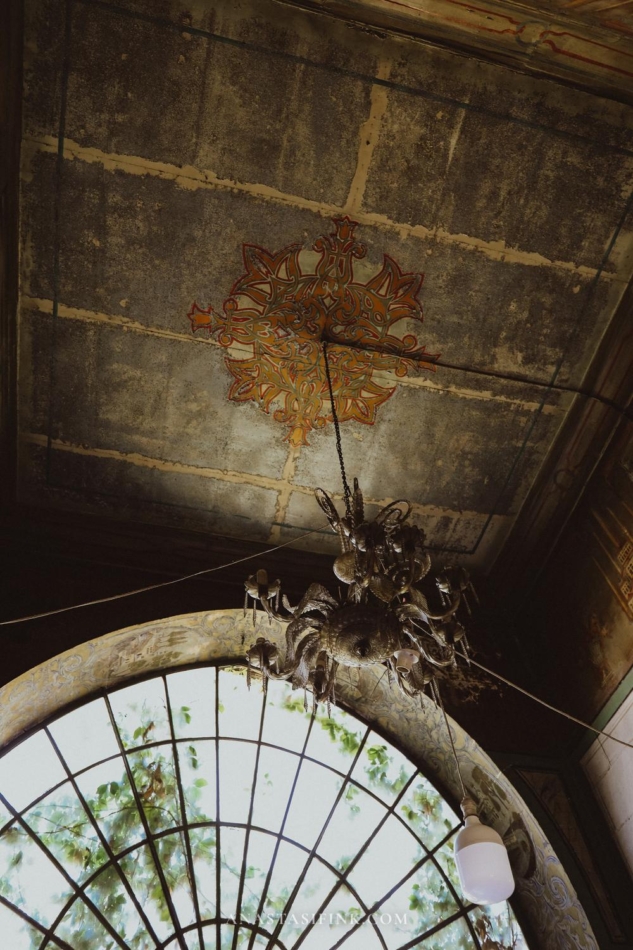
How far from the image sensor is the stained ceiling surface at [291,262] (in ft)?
13.7

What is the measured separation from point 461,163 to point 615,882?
15.9ft

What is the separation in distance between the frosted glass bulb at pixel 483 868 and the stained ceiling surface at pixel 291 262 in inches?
119

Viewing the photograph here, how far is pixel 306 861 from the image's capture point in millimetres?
4988

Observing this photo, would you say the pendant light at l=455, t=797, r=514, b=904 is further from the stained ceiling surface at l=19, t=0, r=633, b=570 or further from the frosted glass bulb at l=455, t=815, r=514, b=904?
the stained ceiling surface at l=19, t=0, r=633, b=570

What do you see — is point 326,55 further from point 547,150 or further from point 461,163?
point 547,150

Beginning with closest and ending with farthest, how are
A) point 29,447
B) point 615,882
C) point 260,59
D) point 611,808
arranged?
1. point 260,59
2. point 615,882
3. point 611,808
4. point 29,447

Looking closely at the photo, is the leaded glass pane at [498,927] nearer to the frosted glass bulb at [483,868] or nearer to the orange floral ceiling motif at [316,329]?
the frosted glass bulb at [483,868]

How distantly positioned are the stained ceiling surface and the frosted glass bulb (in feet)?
9.93

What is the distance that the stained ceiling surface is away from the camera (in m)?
4.18

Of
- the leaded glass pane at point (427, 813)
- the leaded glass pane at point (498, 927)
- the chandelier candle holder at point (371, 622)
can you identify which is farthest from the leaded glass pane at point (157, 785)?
the leaded glass pane at point (498, 927)

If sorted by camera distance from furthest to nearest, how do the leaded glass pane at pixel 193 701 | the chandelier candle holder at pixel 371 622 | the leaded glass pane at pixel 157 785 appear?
1. the leaded glass pane at pixel 193 701
2. the leaded glass pane at pixel 157 785
3. the chandelier candle holder at pixel 371 622

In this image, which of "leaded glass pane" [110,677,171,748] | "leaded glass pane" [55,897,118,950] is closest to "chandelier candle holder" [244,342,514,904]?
"leaded glass pane" [110,677,171,748]

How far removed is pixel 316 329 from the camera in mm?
4984

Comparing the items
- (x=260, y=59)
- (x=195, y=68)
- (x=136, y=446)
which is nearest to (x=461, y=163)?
(x=260, y=59)
